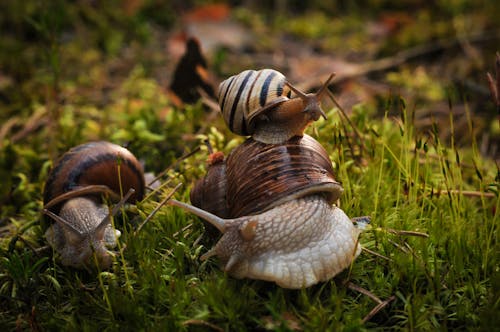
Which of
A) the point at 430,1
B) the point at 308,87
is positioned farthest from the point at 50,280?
the point at 430,1

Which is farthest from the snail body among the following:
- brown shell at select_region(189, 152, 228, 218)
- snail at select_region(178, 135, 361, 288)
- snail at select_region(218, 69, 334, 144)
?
snail at select_region(218, 69, 334, 144)

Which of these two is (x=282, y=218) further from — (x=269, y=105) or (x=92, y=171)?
(x=92, y=171)

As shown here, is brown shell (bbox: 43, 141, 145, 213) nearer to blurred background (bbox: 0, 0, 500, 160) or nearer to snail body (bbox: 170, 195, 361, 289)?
snail body (bbox: 170, 195, 361, 289)

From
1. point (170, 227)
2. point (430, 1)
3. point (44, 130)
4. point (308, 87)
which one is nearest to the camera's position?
point (170, 227)

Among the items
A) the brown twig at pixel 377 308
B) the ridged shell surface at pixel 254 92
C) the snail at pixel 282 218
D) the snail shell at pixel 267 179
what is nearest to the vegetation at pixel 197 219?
the brown twig at pixel 377 308

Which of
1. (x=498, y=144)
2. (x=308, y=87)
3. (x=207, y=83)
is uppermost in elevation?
(x=207, y=83)

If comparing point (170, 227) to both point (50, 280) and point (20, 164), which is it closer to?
point (50, 280)

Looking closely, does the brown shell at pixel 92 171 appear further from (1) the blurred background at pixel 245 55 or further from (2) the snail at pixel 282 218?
(1) the blurred background at pixel 245 55
